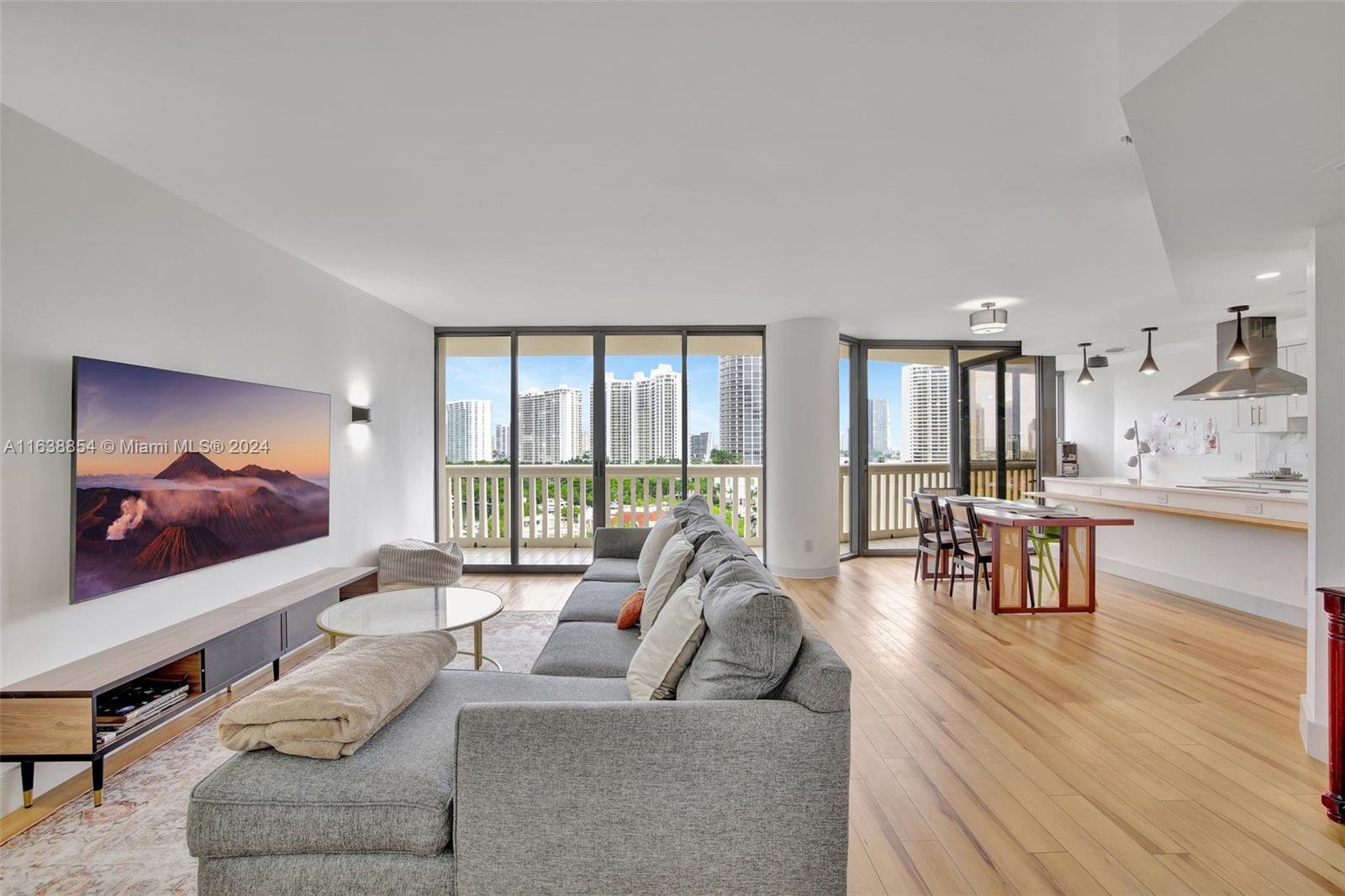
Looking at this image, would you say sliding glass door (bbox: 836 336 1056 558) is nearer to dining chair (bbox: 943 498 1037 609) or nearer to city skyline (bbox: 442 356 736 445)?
dining chair (bbox: 943 498 1037 609)

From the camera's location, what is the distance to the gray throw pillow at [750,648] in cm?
158

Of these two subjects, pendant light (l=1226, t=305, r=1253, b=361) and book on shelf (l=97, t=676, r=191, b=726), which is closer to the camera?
book on shelf (l=97, t=676, r=191, b=726)

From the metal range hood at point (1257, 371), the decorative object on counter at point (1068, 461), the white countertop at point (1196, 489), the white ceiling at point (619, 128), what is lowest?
the white countertop at point (1196, 489)

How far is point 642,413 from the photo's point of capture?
613cm

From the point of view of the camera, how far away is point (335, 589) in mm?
3641

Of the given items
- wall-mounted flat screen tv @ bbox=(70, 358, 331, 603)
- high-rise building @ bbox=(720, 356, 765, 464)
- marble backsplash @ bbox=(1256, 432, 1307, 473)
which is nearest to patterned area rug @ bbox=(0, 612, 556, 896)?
wall-mounted flat screen tv @ bbox=(70, 358, 331, 603)

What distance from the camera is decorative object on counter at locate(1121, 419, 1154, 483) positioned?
293 inches

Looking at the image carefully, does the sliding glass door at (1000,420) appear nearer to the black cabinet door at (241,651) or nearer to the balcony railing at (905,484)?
the balcony railing at (905,484)

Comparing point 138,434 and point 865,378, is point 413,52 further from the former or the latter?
point 865,378

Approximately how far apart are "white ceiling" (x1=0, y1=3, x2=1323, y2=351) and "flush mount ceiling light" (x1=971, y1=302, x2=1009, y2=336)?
1093mm

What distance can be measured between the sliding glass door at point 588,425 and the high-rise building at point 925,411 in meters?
1.93

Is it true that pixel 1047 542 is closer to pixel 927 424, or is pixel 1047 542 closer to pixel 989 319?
pixel 989 319

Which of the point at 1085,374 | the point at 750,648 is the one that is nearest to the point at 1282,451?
the point at 1085,374

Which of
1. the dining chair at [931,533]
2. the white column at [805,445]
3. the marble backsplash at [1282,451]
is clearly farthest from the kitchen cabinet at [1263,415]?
the white column at [805,445]
